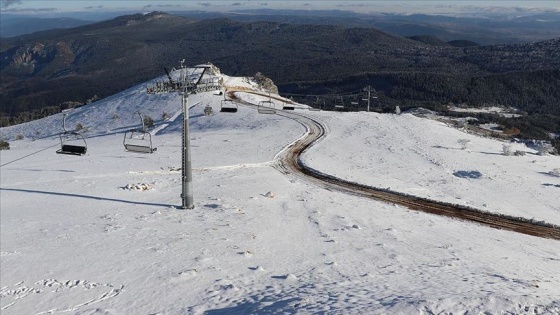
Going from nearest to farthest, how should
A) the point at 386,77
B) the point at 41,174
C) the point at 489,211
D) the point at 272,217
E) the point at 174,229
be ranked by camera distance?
the point at 174,229 < the point at 272,217 < the point at 489,211 < the point at 41,174 < the point at 386,77

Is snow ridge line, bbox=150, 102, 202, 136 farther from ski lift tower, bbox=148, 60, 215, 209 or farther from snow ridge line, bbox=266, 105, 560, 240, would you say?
ski lift tower, bbox=148, 60, 215, 209

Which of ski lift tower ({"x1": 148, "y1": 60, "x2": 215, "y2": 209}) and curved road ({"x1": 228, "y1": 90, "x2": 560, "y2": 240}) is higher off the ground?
ski lift tower ({"x1": 148, "y1": 60, "x2": 215, "y2": 209})

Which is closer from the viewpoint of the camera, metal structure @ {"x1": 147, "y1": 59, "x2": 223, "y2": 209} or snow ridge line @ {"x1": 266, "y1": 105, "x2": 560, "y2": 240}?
metal structure @ {"x1": 147, "y1": 59, "x2": 223, "y2": 209}

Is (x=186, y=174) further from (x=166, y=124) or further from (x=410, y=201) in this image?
(x=166, y=124)

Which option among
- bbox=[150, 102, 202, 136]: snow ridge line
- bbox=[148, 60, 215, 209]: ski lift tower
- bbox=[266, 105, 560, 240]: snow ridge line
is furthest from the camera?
bbox=[150, 102, 202, 136]: snow ridge line

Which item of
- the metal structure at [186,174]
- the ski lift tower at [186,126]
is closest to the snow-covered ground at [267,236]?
the metal structure at [186,174]

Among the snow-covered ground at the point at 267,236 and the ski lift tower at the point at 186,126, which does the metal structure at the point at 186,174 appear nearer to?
the ski lift tower at the point at 186,126

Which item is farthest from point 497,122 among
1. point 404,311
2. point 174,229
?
point 404,311

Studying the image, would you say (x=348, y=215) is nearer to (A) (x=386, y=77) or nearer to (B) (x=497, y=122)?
(B) (x=497, y=122)

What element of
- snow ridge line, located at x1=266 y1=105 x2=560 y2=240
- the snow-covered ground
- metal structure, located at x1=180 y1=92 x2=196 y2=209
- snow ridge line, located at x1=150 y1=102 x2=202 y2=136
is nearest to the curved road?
snow ridge line, located at x1=266 y1=105 x2=560 y2=240

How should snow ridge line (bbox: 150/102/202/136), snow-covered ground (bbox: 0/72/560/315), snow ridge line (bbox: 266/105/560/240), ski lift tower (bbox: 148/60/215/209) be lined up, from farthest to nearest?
snow ridge line (bbox: 150/102/202/136)
snow ridge line (bbox: 266/105/560/240)
ski lift tower (bbox: 148/60/215/209)
snow-covered ground (bbox: 0/72/560/315)
